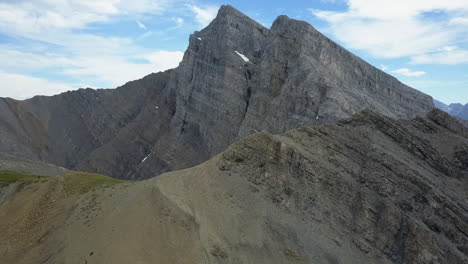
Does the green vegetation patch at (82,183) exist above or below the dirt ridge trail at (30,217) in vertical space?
above

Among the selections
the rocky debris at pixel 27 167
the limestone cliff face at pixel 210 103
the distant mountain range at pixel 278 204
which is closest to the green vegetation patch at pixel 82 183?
the distant mountain range at pixel 278 204

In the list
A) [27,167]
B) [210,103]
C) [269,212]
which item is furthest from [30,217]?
[210,103]

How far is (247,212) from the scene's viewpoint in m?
35.3

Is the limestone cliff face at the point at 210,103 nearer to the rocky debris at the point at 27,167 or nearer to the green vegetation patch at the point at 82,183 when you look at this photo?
the rocky debris at the point at 27,167

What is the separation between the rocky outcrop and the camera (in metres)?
31.8

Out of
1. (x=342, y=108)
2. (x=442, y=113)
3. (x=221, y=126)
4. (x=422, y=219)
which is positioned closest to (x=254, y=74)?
(x=221, y=126)

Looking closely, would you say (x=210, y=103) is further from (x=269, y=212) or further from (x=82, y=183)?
(x=269, y=212)

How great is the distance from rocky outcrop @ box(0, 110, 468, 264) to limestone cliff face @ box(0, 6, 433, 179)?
→ 38777mm

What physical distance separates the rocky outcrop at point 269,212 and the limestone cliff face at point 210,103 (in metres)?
38.8

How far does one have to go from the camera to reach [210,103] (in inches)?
4993

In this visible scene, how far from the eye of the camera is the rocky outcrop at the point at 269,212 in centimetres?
3181

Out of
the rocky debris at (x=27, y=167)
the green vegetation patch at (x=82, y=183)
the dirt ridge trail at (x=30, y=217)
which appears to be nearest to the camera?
the dirt ridge trail at (x=30, y=217)

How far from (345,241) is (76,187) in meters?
24.6

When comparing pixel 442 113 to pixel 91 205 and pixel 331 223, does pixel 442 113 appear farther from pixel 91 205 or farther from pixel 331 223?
pixel 91 205
